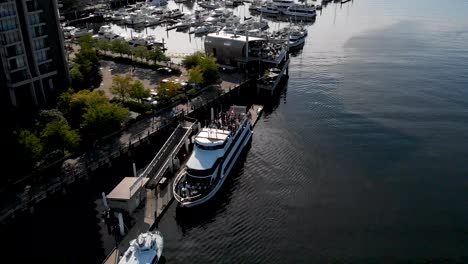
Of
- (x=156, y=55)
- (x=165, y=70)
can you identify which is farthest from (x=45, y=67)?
(x=156, y=55)

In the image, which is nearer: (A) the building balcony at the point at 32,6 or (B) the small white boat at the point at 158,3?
(A) the building balcony at the point at 32,6

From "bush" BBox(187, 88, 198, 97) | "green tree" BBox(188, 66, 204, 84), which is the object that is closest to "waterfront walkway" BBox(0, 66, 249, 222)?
"bush" BBox(187, 88, 198, 97)

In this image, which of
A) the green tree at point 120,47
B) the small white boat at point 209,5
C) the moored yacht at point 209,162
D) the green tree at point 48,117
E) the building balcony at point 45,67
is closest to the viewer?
the moored yacht at point 209,162

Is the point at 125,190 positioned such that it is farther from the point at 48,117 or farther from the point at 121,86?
the point at 121,86

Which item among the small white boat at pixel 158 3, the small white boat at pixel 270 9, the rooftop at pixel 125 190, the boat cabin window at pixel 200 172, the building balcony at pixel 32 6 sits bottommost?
the rooftop at pixel 125 190

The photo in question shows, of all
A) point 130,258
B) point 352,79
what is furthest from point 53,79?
point 352,79

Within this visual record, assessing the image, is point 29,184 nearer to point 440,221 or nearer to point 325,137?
point 325,137

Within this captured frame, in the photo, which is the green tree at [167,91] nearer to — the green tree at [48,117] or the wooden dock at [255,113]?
the wooden dock at [255,113]

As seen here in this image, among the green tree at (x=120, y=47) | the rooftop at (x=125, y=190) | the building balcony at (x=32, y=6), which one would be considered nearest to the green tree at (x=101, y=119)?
the rooftop at (x=125, y=190)

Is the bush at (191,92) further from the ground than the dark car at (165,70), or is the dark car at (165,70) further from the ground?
the dark car at (165,70)
